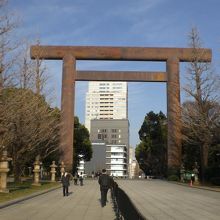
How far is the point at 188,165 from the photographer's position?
5359cm

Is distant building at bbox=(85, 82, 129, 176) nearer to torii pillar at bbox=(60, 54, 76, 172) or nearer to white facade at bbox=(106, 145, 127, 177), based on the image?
white facade at bbox=(106, 145, 127, 177)

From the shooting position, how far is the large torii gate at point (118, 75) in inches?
1898

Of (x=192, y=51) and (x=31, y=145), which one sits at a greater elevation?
(x=192, y=51)

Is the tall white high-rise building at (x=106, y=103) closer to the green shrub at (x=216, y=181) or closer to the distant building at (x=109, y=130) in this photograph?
the distant building at (x=109, y=130)

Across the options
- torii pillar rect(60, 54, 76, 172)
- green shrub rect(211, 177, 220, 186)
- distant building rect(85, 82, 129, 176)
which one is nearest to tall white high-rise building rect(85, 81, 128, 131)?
distant building rect(85, 82, 129, 176)

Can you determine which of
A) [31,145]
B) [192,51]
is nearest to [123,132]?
[192,51]

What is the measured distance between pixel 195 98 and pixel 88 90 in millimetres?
148753

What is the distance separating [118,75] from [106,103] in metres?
136

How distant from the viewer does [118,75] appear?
4875 cm

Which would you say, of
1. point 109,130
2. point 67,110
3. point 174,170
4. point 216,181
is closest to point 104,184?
point 216,181

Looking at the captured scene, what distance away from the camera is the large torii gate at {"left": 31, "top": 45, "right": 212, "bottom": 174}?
158 feet

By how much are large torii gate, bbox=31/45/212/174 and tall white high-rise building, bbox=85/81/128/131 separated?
131m

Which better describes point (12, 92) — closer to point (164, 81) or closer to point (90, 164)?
point (164, 81)

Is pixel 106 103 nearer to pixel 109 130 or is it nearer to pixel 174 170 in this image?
pixel 109 130
